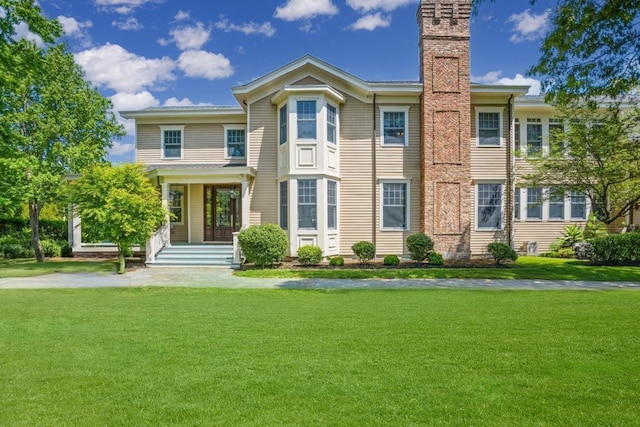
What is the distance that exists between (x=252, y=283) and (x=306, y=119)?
7169mm

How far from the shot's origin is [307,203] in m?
15.4

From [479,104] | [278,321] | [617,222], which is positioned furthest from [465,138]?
[278,321]

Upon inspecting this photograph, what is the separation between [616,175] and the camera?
569 inches

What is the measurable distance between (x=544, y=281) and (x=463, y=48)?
9.93 meters

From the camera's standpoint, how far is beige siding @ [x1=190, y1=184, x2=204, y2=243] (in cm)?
1836

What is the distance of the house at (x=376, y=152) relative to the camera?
15445 mm

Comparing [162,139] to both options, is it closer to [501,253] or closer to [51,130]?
[51,130]

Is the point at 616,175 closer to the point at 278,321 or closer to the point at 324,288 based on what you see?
the point at 324,288

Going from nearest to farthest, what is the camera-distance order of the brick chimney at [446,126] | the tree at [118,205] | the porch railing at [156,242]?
1. the tree at [118,205]
2. the porch railing at [156,242]
3. the brick chimney at [446,126]

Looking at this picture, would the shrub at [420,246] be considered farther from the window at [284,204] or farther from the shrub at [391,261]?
the window at [284,204]

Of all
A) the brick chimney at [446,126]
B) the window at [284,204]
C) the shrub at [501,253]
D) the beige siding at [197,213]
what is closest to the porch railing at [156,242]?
the beige siding at [197,213]

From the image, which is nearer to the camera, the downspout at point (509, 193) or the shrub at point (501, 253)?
the shrub at point (501, 253)

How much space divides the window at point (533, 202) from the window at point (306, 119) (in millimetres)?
10555

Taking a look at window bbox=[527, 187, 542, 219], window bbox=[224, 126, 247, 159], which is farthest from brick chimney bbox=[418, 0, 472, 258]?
window bbox=[224, 126, 247, 159]
